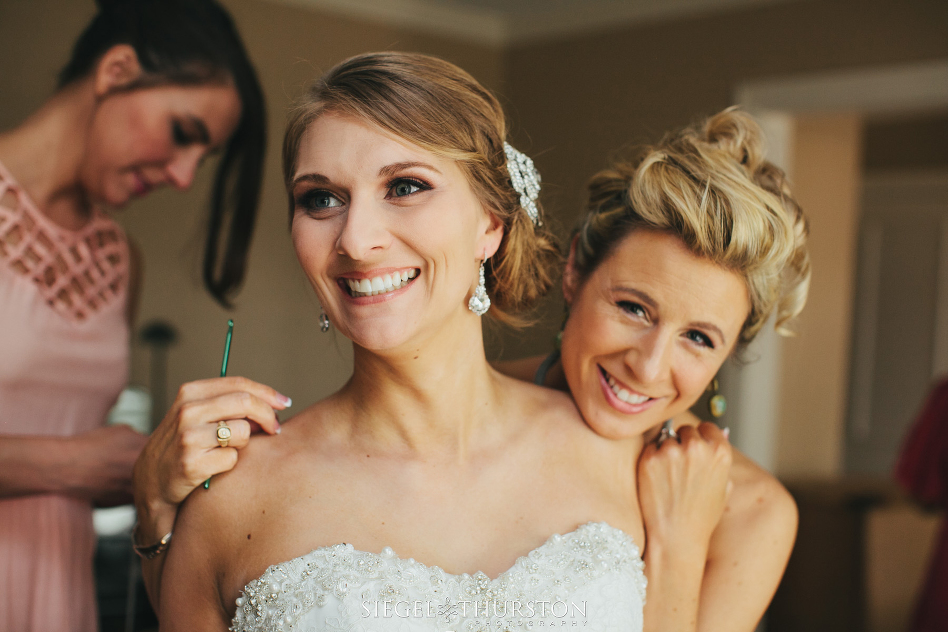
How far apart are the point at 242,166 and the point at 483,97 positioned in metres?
1.06

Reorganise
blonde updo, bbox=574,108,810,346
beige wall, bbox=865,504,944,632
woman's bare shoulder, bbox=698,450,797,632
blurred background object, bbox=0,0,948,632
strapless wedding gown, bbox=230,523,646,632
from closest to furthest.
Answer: strapless wedding gown, bbox=230,523,646,632, blonde updo, bbox=574,108,810,346, woman's bare shoulder, bbox=698,450,797,632, blurred background object, bbox=0,0,948,632, beige wall, bbox=865,504,944,632

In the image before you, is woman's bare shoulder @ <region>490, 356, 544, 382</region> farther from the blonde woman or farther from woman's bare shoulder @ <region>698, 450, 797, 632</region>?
woman's bare shoulder @ <region>698, 450, 797, 632</region>

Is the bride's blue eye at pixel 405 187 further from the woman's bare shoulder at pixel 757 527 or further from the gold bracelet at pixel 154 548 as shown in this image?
the woman's bare shoulder at pixel 757 527

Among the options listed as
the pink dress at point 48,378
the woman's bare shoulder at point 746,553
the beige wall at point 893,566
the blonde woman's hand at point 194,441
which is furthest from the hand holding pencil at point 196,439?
the beige wall at point 893,566

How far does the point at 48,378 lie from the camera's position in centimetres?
206

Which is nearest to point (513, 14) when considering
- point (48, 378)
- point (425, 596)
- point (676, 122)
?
point (676, 122)

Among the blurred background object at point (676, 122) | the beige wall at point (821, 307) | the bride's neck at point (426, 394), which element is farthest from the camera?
the beige wall at point (821, 307)

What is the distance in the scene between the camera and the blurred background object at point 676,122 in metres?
3.95

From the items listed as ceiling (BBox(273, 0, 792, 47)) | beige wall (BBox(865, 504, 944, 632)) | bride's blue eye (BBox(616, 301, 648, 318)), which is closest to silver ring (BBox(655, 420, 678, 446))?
bride's blue eye (BBox(616, 301, 648, 318))

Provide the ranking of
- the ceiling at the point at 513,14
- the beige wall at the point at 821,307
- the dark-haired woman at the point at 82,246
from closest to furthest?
1. the dark-haired woman at the point at 82,246
2. the ceiling at the point at 513,14
3. the beige wall at the point at 821,307

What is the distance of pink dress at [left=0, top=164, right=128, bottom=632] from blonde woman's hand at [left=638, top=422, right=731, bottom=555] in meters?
1.36

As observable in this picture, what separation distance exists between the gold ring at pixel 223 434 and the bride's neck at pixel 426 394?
225mm

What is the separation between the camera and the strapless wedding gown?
4.28 feet

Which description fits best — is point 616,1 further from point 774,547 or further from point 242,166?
point 774,547
